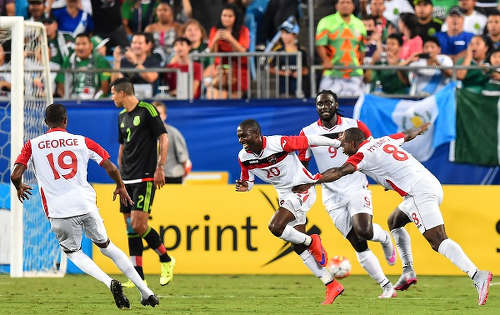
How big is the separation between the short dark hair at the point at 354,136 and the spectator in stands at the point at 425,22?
6490mm

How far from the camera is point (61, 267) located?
13977 mm

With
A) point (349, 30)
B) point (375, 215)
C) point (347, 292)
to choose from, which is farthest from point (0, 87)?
point (347, 292)

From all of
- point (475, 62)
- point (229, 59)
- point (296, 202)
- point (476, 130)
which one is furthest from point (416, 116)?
point (296, 202)

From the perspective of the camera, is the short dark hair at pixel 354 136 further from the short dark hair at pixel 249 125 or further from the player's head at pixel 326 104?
the short dark hair at pixel 249 125

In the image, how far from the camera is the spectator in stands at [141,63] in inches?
679

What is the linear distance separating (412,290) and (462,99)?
5.42m

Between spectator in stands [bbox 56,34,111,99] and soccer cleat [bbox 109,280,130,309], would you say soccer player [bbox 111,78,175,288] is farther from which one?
spectator in stands [bbox 56,34,111,99]

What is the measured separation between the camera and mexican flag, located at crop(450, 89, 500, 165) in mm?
16703

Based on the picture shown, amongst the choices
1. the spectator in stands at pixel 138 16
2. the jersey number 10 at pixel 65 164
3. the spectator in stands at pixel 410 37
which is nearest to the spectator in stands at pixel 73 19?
the spectator in stands at pixel 138 16

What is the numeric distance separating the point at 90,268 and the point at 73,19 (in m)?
9.18

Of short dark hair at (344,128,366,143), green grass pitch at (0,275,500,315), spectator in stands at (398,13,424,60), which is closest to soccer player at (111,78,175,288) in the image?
green grass pitch at (0,275,500,315)

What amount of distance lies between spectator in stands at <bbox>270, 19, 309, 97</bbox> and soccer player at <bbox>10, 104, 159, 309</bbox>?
7207mm

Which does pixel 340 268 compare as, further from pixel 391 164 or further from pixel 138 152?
pixel 138 152

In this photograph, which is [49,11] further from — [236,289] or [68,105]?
Result: [236,289]
